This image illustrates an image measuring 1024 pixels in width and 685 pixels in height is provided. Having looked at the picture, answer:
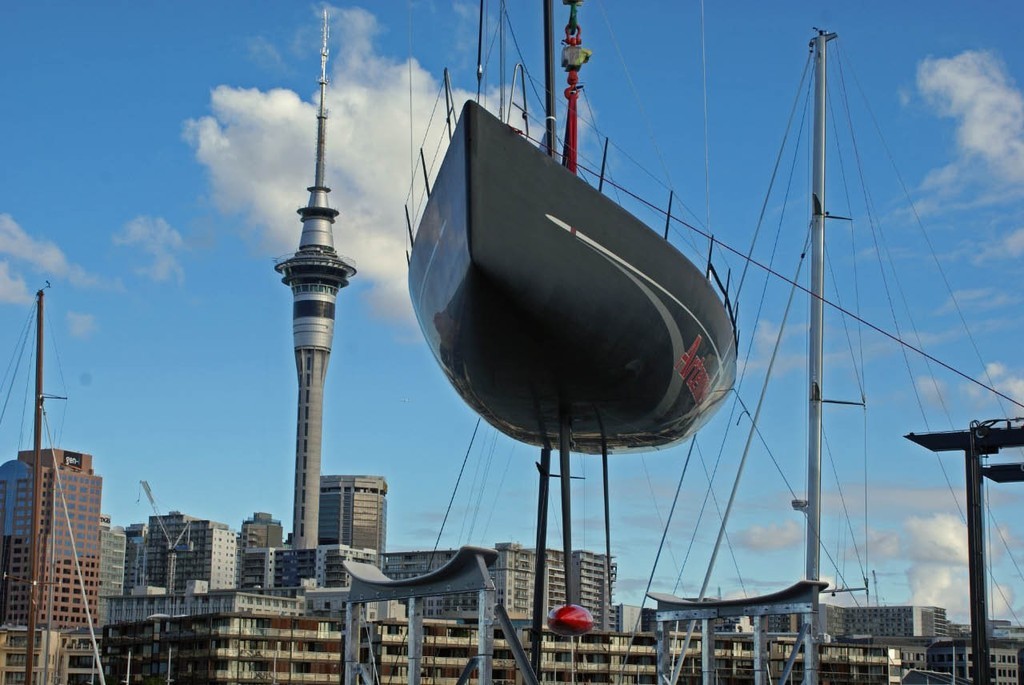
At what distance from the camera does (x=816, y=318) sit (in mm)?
28219

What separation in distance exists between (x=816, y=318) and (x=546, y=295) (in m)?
15.7

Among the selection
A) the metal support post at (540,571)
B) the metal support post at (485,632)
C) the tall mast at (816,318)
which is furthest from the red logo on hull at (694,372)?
the tall mast at (816,318)

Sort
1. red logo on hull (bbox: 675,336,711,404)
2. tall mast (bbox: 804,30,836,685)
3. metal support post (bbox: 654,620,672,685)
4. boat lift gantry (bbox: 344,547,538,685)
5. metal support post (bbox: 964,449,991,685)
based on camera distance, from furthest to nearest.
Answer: metal support post (bbox: 964,449,991,685)
tall mast (bbox: 804,30,836,685)
metal support post (bbox: 654,620,672,685)
red logo on hull (bbox: 675,336,711,404)
boat lift gantry (bbox: 344,547,538,685)

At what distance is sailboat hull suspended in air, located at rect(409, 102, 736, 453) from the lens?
1364cm

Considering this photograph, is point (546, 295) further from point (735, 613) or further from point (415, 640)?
point (735, 613)

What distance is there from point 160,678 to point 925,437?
82128mm

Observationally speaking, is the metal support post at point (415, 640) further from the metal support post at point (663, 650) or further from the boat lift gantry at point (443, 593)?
the metal support post at point (663, 650)

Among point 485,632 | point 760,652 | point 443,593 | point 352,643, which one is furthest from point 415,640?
point 760,652

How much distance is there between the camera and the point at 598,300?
14109mm

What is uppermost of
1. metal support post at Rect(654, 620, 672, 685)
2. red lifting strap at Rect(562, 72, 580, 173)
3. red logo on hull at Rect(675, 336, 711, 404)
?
red lifting strap at Rect(562, 72, 580, 173)

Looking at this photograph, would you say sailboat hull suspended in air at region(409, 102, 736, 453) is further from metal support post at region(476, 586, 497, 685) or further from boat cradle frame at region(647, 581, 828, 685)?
boat cradle frame at region(647, 581, 828, 685)

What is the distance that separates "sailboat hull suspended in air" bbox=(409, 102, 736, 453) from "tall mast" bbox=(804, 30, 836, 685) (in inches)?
370

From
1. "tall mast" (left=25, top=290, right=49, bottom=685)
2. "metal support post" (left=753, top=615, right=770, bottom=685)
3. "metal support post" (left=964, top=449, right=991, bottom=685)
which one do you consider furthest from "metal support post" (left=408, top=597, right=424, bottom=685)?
"tall mast" (left=25, top=290, right=49, bottom=685)

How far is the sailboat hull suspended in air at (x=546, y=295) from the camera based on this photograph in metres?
13.6
